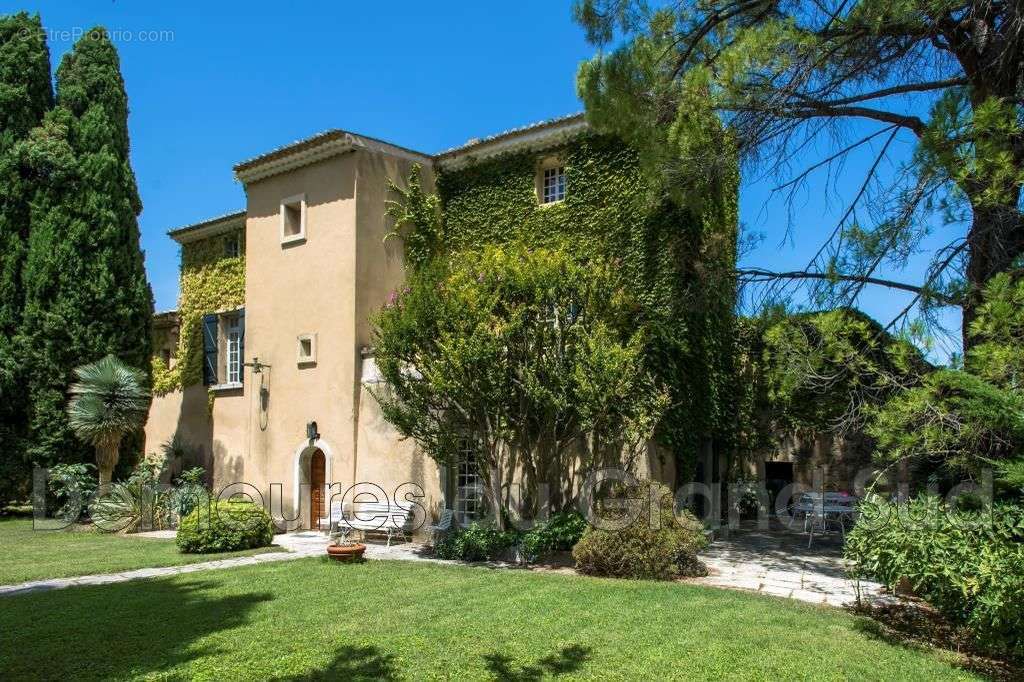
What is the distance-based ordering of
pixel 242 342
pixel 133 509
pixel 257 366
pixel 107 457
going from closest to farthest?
pixel 257 366
pixel 133 509
pixel 107 457
pixel 242 342

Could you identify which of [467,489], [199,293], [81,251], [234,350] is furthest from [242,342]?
[467,489]

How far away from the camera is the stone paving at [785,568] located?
9742 millimetres

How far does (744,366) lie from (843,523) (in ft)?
14.3

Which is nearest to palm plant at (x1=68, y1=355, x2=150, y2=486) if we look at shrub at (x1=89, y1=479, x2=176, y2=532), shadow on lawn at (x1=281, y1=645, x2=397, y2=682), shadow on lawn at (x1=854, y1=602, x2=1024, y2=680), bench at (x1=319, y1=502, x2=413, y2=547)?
shrub at (x1=89, y1=479, x2=176, y2=532)

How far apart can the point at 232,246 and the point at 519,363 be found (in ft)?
39.5

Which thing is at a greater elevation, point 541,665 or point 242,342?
point 242,342

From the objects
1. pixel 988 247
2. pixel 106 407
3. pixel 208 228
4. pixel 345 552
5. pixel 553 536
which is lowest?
pixel 345 552

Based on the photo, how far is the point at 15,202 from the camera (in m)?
20.4

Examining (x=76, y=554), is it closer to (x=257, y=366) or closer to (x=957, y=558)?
(x=257, y=366)

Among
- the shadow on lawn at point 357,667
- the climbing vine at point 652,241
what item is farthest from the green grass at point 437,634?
the climbing vine at point 652,241

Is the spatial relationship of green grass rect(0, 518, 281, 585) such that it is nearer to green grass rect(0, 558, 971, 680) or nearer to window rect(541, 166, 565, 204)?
green grass rect(0, 558, 971, 680)

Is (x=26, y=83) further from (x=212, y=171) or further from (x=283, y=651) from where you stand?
(x=283, y=651)

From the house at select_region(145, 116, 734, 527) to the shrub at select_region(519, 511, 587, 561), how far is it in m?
1.97

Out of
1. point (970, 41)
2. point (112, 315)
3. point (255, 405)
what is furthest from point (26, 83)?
point (970, 41)
